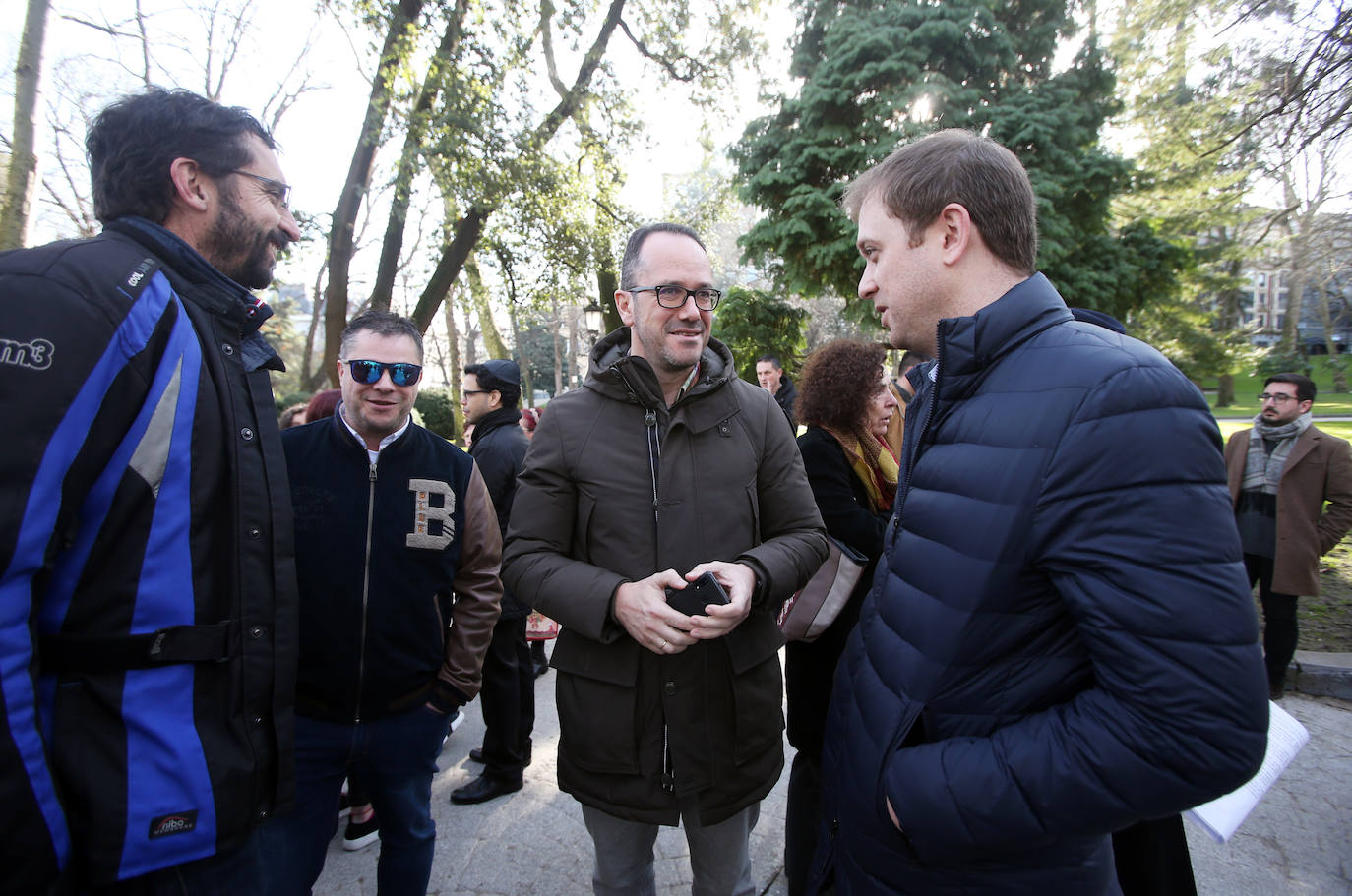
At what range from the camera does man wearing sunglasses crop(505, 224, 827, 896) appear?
1.87m

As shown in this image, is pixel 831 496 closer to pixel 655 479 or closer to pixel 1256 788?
pixel 655 479

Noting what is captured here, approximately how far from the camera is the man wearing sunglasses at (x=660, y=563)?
6.14ft

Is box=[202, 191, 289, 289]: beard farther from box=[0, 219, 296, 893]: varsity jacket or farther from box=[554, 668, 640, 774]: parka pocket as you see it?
box=[554, 668, 640, 774]: parka pocket

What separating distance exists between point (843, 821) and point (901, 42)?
37.7 feet

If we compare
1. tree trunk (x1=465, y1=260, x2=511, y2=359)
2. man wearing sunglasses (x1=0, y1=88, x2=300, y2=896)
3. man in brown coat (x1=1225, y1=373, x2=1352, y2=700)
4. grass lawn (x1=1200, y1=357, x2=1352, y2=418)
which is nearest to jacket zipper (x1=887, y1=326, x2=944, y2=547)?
man wearing sunglasses (x1=0, y1=88, x2=300, y2=896)

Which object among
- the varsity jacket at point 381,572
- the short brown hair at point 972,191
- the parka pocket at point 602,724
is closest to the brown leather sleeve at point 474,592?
the varsity jacket at point 381,572

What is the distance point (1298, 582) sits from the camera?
4289 millimetres

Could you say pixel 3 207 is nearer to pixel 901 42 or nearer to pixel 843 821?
pixel 843 821

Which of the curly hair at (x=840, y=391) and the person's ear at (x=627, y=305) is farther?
the curly hair at (x=840, y=391)

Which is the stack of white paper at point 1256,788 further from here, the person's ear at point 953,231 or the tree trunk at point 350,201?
the tree trunk at point 350,201

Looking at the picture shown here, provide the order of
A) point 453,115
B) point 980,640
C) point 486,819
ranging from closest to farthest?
point 980,640, point 486,819, point 453,115

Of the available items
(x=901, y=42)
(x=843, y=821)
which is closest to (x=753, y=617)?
(x=843, y=821)

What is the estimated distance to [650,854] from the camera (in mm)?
2090

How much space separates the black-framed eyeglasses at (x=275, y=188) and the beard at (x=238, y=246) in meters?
0.06
